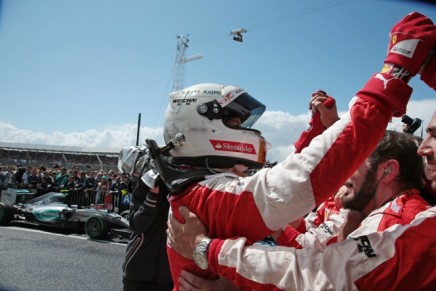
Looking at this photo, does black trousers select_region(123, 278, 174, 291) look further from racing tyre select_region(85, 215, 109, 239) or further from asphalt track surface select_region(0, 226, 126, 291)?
racing tyre select_region(85, 215, 109, 239)

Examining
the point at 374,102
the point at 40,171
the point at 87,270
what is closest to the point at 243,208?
the point at 374,102

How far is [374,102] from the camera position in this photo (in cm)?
125

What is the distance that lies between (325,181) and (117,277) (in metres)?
5.65

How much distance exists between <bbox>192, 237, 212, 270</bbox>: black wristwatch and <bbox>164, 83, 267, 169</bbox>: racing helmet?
494mm

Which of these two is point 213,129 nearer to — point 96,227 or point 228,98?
point 228,98

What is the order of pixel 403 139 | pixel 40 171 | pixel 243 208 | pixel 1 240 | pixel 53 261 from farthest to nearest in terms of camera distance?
pixel 40 171, pixel 1 240, pixel 53 261, pixel 403 139, pixel 243 208

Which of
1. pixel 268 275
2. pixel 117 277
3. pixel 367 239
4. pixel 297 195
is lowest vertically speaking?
pixel 117 277

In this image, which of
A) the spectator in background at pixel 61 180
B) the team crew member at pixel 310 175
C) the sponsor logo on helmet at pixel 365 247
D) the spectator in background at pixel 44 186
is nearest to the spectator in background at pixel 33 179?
the spectator in background at pixel 44 186

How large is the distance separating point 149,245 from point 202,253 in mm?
1429

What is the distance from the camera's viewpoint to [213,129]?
190 centimetres

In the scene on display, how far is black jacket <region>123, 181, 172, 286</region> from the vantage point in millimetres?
2697

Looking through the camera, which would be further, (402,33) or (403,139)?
(403,139)

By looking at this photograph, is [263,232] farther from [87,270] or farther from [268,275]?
[87,270]

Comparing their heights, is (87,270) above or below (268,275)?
below
